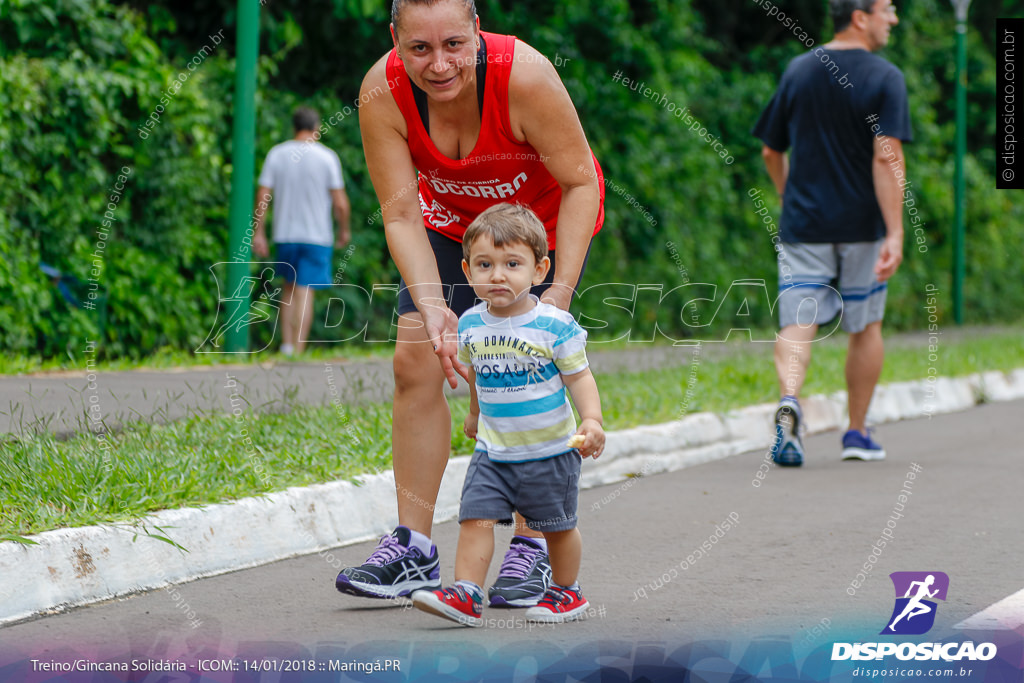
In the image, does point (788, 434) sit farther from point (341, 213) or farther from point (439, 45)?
point (341, 213)

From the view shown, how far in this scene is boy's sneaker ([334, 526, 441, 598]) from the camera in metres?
3.43

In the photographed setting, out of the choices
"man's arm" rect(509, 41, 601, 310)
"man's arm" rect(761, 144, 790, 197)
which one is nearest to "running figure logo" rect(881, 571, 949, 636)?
"man's arm" rect(509, 41, 601, 310)

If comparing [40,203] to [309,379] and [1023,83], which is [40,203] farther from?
[1023,83]

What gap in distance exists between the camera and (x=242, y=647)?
301cm

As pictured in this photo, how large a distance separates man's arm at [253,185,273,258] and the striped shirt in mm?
5833

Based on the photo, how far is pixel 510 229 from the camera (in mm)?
3285

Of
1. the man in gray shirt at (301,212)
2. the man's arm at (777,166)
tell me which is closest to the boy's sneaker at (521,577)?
the man's arm at (777,166)

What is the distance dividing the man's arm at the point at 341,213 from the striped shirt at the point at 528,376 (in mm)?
5869

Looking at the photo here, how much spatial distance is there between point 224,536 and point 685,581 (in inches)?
53.9

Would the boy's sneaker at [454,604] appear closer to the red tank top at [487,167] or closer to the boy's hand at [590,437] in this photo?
the boy's hand at [590,437]

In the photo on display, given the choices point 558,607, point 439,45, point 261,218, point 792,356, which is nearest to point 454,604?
point 558,607

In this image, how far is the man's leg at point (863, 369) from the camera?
6328 millimetres

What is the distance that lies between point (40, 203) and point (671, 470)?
4035mm

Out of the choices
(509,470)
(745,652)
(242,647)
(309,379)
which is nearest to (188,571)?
(242,647)
